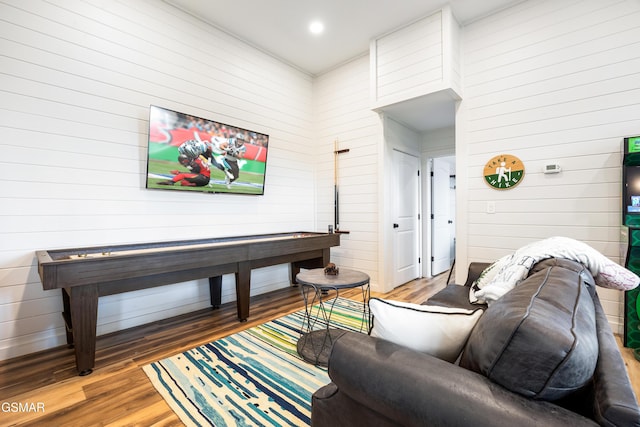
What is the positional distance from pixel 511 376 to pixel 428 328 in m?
0.33

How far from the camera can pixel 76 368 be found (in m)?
2.13

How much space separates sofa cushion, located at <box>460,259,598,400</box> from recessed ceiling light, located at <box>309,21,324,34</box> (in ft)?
12.3

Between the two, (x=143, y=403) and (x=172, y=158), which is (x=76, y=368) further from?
(x=172, y=158)

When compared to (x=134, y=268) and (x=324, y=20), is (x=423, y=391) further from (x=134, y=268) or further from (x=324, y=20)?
(x=324, y=20)

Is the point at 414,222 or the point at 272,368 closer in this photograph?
the point at 272,368

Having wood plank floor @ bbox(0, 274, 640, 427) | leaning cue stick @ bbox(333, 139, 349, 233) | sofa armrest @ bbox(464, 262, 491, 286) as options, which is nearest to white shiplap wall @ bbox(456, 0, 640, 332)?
sofa armrest @ bbox(464, 262, 491, 286)

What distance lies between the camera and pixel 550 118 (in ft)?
9.64

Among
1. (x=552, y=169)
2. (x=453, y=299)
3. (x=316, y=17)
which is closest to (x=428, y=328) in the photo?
(x=453, y=299)

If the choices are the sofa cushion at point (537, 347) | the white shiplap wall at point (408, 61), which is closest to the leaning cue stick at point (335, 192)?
the white shiplap wall at point (408, 61)

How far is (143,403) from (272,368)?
82 cm

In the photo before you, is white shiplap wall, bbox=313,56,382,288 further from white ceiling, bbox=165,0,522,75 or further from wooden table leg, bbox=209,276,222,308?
wooden table leg, bbox=209,276,222,308

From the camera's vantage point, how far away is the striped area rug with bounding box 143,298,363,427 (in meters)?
1.65

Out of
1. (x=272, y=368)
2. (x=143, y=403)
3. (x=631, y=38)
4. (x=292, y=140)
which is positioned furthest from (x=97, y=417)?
(x=631, y=38)

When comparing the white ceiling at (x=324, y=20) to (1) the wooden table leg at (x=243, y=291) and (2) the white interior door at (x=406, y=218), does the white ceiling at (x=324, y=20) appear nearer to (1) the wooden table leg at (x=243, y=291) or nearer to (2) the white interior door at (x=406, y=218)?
(2) the white interior door at (x=406, y=218)
